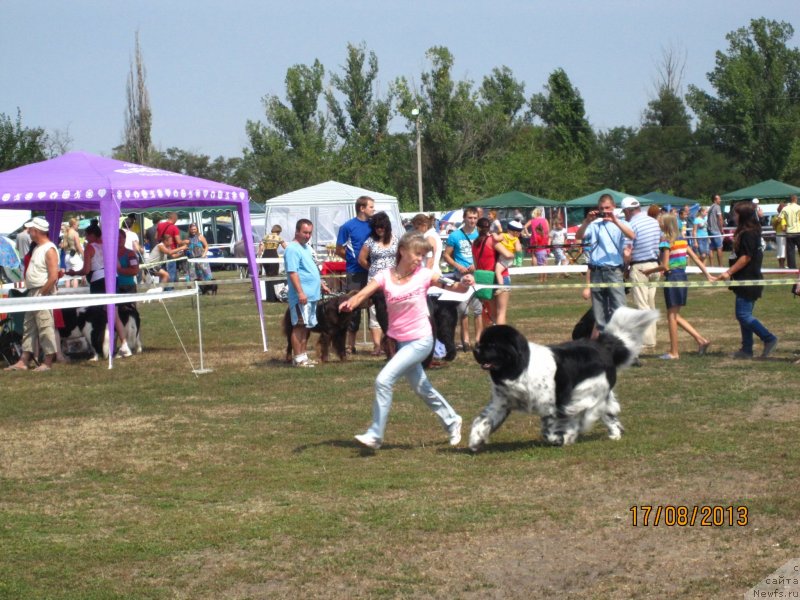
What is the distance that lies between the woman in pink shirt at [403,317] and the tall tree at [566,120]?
68.4 m

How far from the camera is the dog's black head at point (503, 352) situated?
7.62 m

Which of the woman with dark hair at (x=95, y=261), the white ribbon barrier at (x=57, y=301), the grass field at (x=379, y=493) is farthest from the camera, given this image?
the woman with dark hair at (x=95, y=261)

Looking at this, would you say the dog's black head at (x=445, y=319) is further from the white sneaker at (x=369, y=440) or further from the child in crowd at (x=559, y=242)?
the child in crowd at (x=559, y=242)

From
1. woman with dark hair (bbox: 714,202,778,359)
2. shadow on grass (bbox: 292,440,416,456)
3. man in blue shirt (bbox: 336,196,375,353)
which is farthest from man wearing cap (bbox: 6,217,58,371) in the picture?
woman with dark hair (bbox: 714,202,778,359)

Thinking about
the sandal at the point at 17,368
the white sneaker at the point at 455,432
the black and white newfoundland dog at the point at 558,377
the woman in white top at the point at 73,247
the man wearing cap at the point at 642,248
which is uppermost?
the woman in white top at the point at 73,247

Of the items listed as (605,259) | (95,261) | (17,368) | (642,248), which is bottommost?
(17,368)

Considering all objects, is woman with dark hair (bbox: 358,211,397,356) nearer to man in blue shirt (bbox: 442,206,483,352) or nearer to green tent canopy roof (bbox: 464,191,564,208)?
man in blue shirt (bbox: 442,206,483,352)

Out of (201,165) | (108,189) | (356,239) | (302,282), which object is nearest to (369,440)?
(356,239)

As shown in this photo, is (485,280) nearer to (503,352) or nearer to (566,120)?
(503,352)

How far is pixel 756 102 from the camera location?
73.1 meters

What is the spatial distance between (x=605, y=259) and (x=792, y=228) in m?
18.0

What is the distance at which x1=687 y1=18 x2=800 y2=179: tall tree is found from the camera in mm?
72375
